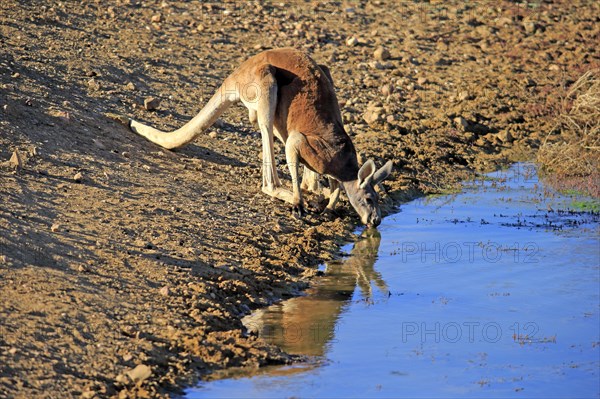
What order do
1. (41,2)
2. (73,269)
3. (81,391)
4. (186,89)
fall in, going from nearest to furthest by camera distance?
(81,391) → (73,269) → (186,89) → (41,2)

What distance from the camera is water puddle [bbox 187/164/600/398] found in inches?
290

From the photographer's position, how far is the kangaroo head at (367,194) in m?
11.1

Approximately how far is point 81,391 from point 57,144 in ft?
16.7

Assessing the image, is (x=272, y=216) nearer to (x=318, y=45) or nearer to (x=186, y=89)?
(x=186, y=89)

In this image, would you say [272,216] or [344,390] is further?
[272,216]

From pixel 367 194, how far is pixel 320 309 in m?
2.51

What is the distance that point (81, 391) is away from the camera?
21.8 ft

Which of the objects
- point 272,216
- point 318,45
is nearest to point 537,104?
point 318,45

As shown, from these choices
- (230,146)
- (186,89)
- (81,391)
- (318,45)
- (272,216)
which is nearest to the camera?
(81,391)

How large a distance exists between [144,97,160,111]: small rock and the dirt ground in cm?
6

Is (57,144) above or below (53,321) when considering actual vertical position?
above

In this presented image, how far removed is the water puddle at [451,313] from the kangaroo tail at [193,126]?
2233 mm

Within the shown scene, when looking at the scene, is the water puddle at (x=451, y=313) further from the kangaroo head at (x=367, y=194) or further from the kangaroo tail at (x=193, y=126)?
the kangaroo tail at (x=193, y=126)

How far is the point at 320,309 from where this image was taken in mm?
8906
